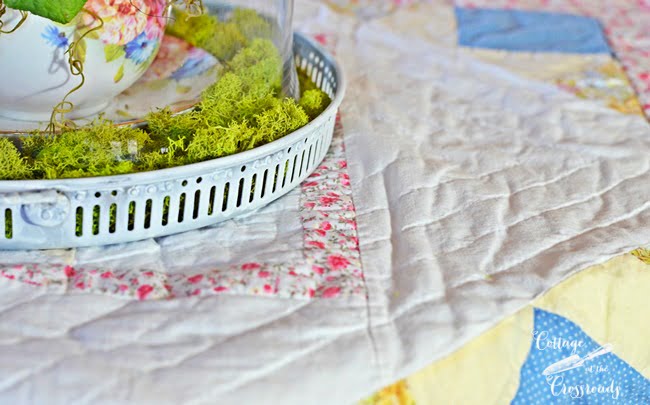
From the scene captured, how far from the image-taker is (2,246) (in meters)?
0.58

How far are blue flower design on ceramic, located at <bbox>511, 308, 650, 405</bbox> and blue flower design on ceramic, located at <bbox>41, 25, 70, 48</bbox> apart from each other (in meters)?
0.44

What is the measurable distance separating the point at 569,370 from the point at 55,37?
0.49 metres

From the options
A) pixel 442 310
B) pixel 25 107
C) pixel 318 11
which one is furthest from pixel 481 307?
pixel 318 11

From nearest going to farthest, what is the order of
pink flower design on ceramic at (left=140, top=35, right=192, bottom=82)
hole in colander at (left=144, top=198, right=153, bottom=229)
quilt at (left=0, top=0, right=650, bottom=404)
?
quilt at (left=0, top=0, right=650, bottom=404) → hole in colander at (left=144, top=198, right=153, bottom=229) → pink flower design on ceramic at (left=140, top=35, right=192, bottom=82)

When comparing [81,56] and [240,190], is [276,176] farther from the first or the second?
[81,56]

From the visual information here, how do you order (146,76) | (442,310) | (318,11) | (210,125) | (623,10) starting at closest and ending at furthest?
(442,310) < (210,125) < (146,76) < (318,11) < (623,10)

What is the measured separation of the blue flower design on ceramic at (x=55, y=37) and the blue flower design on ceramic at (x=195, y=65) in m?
0.17

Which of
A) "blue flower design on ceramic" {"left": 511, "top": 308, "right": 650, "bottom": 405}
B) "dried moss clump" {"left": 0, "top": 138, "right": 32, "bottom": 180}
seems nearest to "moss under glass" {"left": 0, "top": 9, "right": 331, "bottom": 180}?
"dried moss clump" {"left": 0, "top": 138, "right": 32, "bottom": 180}

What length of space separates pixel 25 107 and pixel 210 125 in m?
0.16

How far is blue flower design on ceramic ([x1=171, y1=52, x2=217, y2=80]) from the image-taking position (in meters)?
0.78

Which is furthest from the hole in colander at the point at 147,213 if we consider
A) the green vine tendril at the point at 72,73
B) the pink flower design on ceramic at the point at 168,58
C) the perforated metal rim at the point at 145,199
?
the pink flower design on ceramic at the point at 168,58

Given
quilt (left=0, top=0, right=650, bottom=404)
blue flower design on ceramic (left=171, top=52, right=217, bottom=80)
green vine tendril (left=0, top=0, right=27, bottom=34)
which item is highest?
green vine tendril (left=0, top=0, right=27, bottom=34)

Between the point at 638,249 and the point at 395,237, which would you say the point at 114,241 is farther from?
the point at 638,249

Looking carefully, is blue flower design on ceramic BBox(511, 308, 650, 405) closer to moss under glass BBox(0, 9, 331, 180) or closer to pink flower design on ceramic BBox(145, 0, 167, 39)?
moss under glass BBox(0, 9, 331, 180)
